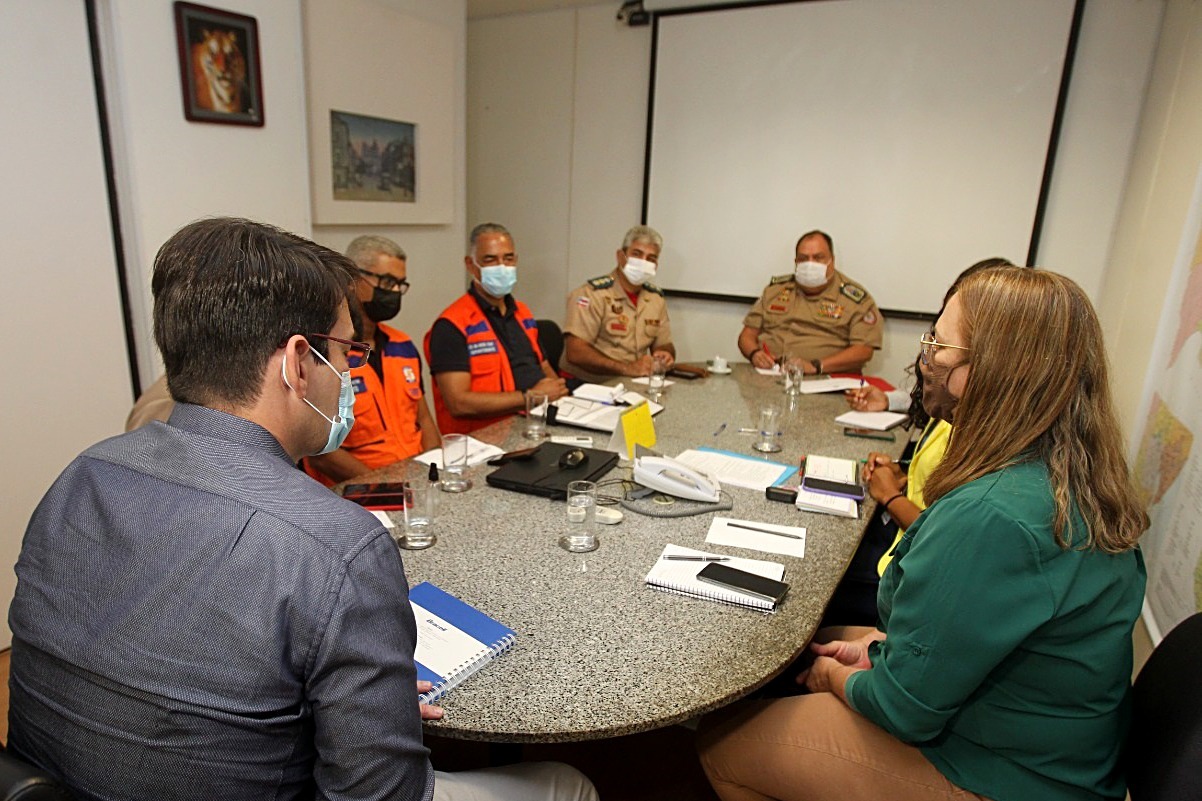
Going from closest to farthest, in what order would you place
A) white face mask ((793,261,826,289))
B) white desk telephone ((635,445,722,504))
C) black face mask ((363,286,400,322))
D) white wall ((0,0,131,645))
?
white desk telephone ((635,445,722,504))
white wall ((0,0,131,645))
black face mask ((363,286,400,322))
white face mask ((793,261,826,289))

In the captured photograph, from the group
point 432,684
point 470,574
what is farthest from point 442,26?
point 432,684

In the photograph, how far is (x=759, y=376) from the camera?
352 cm

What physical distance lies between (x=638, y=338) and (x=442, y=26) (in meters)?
1.95

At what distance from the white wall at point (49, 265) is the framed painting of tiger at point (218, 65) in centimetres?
31

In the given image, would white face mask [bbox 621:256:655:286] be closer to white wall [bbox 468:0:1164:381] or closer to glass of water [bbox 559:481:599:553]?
white wall [bbox 468:0:1164:381]

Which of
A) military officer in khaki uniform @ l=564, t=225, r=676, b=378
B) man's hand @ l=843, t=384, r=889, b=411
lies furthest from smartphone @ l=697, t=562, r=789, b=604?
military officer in khaki uniform @ l=564, t=225, r=676, b=378

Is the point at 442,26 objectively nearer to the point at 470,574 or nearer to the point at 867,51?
the point at 867,51

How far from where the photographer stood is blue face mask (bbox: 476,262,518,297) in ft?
9.52

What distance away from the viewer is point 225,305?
89 cm

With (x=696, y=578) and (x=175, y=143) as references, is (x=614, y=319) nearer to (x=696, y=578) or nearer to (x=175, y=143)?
(x=175, y=143)

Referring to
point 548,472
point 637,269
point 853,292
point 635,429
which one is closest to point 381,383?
point 548,472

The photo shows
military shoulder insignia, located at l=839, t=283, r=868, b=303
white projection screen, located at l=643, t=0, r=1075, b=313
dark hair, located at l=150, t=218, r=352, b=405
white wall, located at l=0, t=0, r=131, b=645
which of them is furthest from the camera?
military shoulder insignia, located at l=839, t=283, r=868, b=303

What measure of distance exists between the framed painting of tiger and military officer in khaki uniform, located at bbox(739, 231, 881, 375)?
2.59 meters

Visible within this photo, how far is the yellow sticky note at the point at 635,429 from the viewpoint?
6.95 ft
